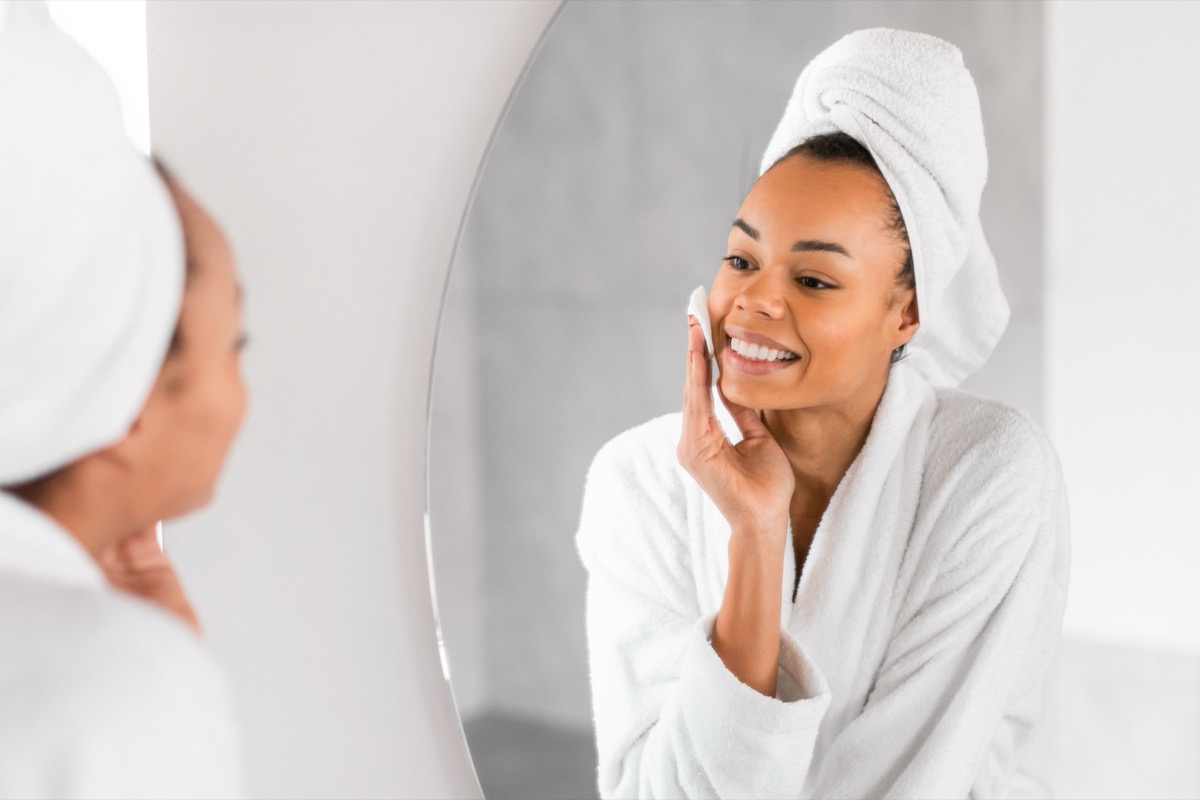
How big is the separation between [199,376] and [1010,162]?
52cm

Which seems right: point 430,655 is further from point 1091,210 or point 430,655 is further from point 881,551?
point 1091,210

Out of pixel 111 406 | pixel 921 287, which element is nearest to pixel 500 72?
pixel 921 287

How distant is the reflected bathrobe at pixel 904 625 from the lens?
782 mm

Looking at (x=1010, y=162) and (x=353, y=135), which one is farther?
(x=353, y=135)

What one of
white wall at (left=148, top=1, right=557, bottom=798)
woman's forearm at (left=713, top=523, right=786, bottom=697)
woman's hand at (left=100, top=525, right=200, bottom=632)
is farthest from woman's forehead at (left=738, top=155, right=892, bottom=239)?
woman's hand at (left=100, top=525, right=200, bottom=632)

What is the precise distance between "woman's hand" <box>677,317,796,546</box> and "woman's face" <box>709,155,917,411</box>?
25 mm

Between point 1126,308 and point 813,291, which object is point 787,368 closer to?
point 813,291

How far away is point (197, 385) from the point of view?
2.04ft

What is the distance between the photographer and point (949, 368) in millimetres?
800

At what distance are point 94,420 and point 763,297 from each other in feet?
1.42

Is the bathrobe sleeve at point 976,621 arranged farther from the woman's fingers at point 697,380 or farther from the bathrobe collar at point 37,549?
the bathrobe collar at point 37,549

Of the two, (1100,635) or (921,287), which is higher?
(921,287)

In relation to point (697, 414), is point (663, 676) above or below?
below

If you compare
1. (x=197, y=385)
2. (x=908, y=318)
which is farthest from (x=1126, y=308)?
(x=197, y=385)
